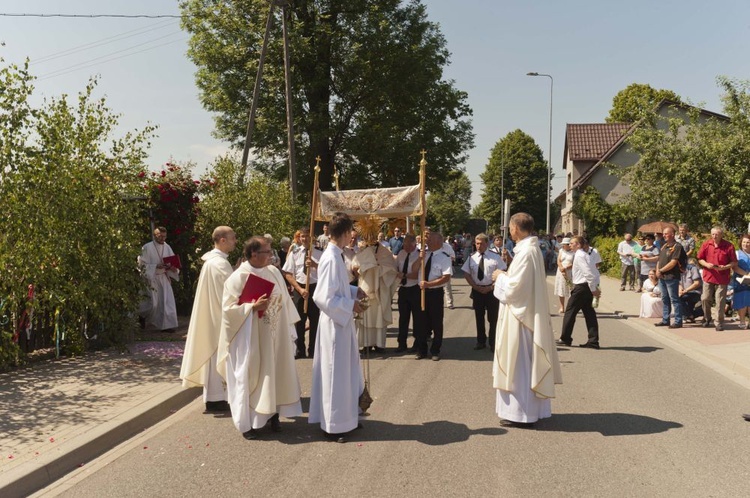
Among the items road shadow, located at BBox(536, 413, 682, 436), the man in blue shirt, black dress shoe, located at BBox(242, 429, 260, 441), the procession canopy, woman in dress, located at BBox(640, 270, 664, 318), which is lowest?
black dress shoe, located at BBox(242, 429, 260, 441)

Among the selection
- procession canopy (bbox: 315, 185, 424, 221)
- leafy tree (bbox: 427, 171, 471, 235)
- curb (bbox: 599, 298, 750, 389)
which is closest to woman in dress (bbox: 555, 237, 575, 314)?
curb (bbox: 599, 298, 750, 389)

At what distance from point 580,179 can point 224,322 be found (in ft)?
136

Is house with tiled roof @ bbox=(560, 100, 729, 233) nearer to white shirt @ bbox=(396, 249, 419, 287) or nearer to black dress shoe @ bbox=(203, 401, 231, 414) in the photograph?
white shirt @ bbox=(396, 249, 419, 287)

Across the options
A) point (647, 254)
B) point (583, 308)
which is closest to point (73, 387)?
point (583, 308)

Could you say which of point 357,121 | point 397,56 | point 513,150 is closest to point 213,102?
point 357,121

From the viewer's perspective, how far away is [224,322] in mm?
6258

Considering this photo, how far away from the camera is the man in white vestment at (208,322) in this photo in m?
6.93

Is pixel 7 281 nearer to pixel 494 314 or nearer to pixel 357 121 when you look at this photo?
pixel 494 314

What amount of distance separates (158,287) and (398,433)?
24.6 ft

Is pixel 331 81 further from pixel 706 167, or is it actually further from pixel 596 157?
pixel 596 157

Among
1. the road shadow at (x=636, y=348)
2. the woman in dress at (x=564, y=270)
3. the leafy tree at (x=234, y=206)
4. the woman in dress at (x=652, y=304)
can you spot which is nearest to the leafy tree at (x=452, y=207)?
the leafy tree at (x=234, y=206)

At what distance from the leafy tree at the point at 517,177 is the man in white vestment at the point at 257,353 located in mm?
65061

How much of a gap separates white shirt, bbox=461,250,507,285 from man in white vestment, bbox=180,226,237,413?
504 centimetres

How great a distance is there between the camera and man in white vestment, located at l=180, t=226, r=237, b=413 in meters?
6.93
